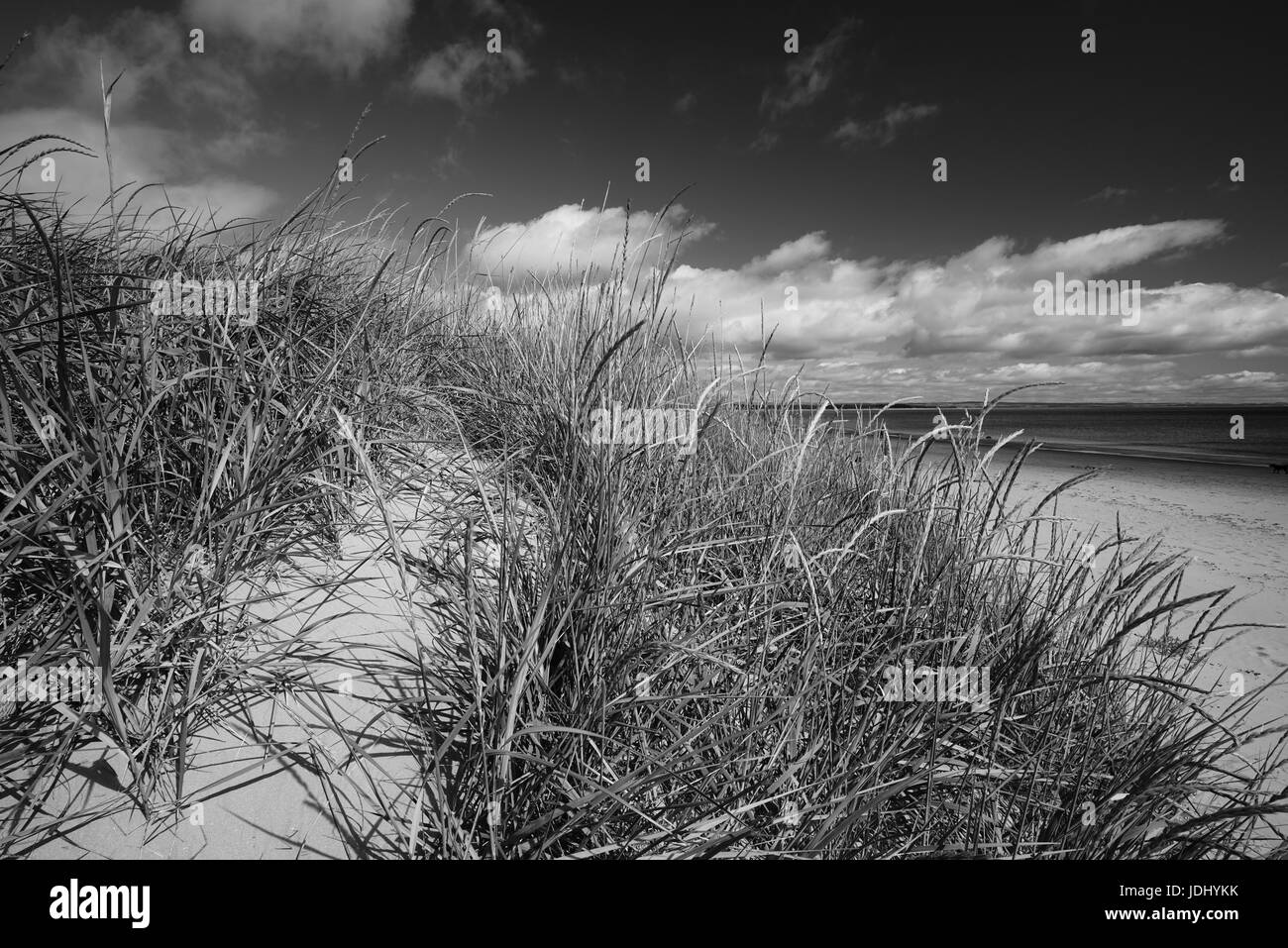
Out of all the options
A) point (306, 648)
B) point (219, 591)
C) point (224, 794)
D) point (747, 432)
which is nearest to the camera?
point (224, 794)

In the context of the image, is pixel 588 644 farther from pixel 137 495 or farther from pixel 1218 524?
pixel 1218 524

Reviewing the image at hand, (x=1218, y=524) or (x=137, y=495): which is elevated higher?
(x=137, y=495)

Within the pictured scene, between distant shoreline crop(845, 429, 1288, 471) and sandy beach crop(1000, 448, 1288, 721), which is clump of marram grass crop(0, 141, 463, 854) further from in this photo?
distant shoreline crop(845, 429, 1288, 471)

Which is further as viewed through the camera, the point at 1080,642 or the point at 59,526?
the point at 1080,642

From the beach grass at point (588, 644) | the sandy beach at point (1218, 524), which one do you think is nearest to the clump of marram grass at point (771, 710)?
the beach grass at point (588, 644)

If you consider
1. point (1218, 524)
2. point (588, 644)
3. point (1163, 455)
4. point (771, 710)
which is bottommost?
point (1218, 524)

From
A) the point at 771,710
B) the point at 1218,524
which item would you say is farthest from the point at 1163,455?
the point at 771,710

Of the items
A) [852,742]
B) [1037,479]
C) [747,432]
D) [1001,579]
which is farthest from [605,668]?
[1037,479]

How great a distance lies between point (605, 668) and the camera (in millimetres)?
1346
